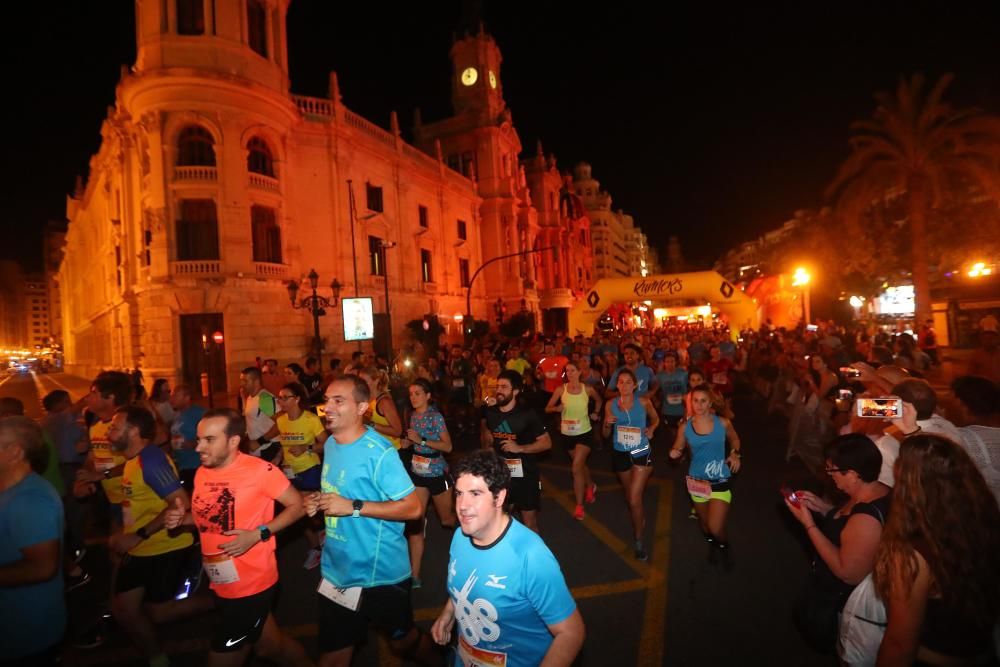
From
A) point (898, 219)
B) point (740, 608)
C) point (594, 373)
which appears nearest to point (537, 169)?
point (898, 219)

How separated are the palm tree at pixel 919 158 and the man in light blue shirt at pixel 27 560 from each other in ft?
76.2

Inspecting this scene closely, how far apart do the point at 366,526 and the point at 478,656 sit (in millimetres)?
1211

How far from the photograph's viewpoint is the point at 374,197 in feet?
94.0

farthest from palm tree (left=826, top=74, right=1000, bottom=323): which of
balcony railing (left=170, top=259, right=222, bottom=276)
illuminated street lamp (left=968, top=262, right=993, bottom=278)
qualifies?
balcony railing (left=170, top=259, right=222, bottom=276)

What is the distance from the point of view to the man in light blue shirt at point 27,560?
264cm

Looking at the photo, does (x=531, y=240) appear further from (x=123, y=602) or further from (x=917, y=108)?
(x=123, y=602)

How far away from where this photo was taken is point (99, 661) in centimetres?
407

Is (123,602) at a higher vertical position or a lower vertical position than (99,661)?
higher

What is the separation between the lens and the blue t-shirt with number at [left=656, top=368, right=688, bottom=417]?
920 centimetres

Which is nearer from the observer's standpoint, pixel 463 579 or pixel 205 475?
pixel 463 579

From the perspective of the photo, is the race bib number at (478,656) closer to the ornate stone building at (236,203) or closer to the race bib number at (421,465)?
the race bib number at (421,465)

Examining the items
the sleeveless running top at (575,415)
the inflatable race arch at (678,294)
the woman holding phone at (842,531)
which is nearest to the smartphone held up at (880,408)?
the woman holding phone at (842,531)

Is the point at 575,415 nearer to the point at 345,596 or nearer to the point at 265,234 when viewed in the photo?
the point at 345,596

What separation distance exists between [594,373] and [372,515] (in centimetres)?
867
